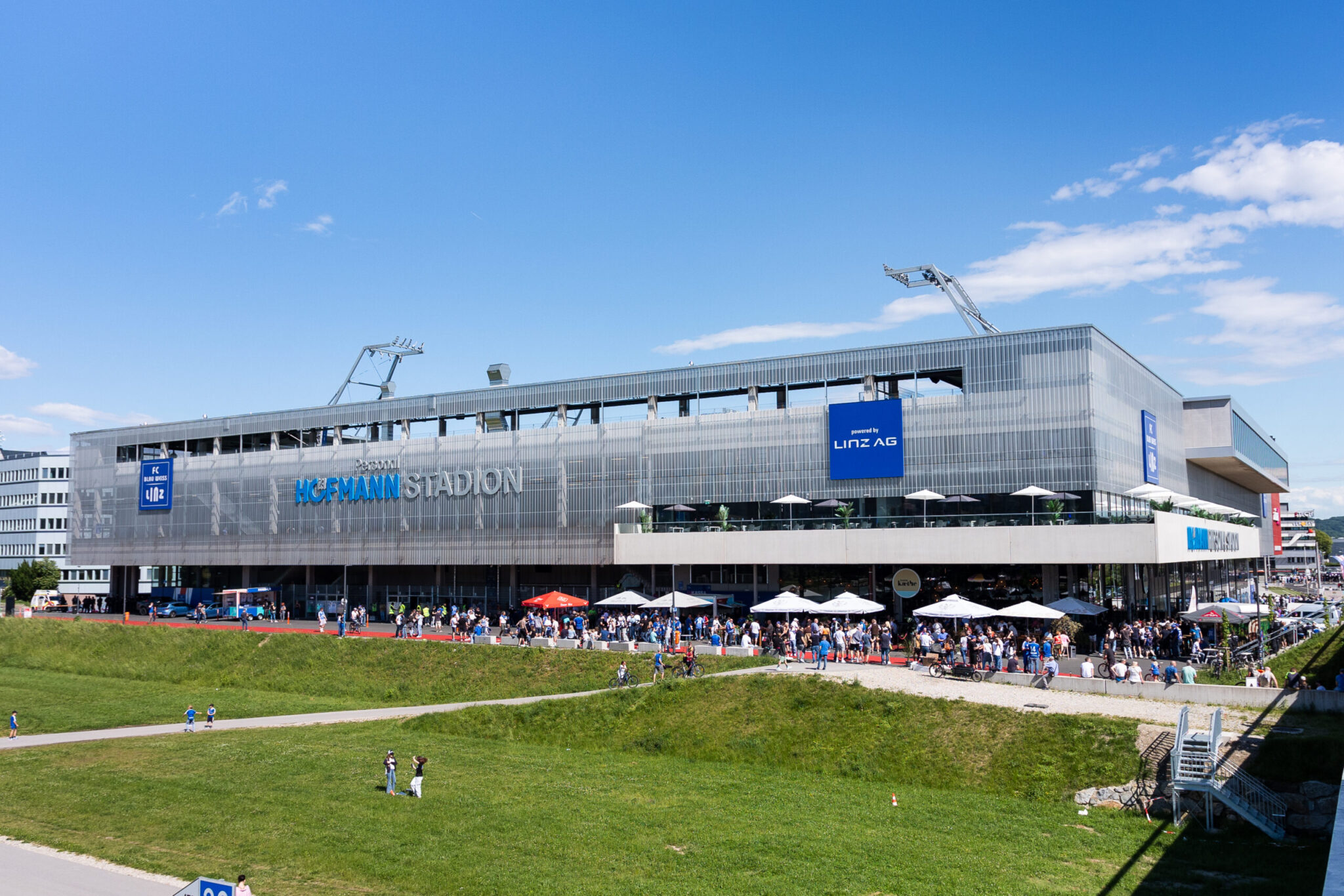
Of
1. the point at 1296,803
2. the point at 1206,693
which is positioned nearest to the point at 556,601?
the point at 1206,693

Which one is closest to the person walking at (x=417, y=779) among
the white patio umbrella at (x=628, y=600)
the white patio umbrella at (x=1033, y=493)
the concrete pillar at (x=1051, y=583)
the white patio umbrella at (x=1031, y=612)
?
the white patio umbrella at (x=628, y=600)

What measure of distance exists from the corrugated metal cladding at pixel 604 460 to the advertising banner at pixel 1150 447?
3.95 feet

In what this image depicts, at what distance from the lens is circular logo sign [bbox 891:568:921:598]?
50.5 meters

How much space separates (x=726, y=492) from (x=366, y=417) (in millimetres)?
29355

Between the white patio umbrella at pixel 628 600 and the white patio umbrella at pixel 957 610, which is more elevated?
the white patio umbrella at pixel 957 610

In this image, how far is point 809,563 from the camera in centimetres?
5269

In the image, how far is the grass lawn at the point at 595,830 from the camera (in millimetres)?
22656

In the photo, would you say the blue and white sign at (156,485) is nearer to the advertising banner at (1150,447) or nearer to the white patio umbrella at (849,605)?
the white patio umbrella at (849,605)

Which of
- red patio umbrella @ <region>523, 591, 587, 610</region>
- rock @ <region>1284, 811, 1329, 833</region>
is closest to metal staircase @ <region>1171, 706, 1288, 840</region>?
rock @ <region>1284, 811, 1329, 833</region>

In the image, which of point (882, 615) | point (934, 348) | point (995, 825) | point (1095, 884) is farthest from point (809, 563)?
point (1095, 884)

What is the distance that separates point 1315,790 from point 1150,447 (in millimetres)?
35298

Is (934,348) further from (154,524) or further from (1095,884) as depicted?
(154,524)

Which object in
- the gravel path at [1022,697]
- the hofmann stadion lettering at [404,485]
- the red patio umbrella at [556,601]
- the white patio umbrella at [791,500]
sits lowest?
the gravel path at [1022,697]

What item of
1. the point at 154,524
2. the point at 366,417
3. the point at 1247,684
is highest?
the point at 366,417
